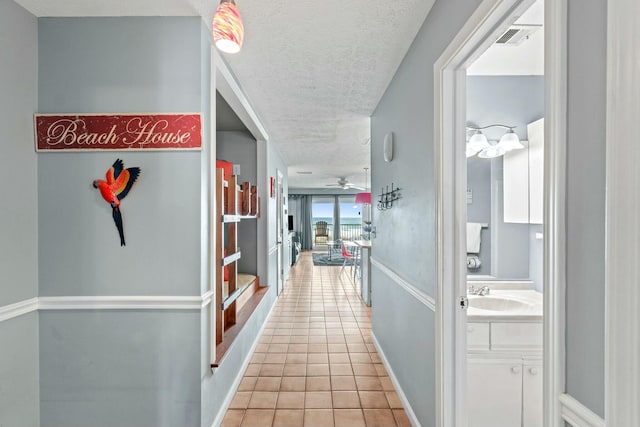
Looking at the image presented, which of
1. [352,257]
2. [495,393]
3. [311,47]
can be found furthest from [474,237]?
[352,257]

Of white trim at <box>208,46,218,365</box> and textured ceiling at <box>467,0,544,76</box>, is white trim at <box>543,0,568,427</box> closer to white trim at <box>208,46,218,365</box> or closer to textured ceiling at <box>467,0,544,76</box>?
textured ceiling at <box>467,0,544,76</box>

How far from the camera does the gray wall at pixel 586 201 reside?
71 centimetres

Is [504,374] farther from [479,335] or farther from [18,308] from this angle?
[18,308]

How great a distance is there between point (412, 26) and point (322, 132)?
90.2 inches

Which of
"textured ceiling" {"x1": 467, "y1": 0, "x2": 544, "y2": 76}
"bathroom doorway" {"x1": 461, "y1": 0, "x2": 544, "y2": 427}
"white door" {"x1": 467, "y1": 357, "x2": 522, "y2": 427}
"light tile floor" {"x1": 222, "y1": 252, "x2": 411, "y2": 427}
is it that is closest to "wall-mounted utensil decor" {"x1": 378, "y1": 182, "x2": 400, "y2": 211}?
"bathroom doorway" {"x1": 461, "y1": 0, "x2": 544, "y2": 427}

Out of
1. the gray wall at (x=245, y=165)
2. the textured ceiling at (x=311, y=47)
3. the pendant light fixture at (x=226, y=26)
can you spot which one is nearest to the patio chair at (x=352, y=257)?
the gray wall at (x=245, y=165)

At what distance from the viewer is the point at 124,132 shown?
5.74ft

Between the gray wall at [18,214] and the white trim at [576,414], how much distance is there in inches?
89.9

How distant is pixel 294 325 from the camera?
3988 millimetres

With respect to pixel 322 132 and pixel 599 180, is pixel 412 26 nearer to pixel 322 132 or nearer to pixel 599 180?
pixel 599 180

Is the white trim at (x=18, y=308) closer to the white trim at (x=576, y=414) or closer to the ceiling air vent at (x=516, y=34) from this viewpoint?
the white trim at (x=576, y=414)

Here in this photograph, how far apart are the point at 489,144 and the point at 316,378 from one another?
7.35ft

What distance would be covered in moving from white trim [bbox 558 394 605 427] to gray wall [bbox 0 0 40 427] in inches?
89.9

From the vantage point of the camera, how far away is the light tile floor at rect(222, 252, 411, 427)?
2.14m
